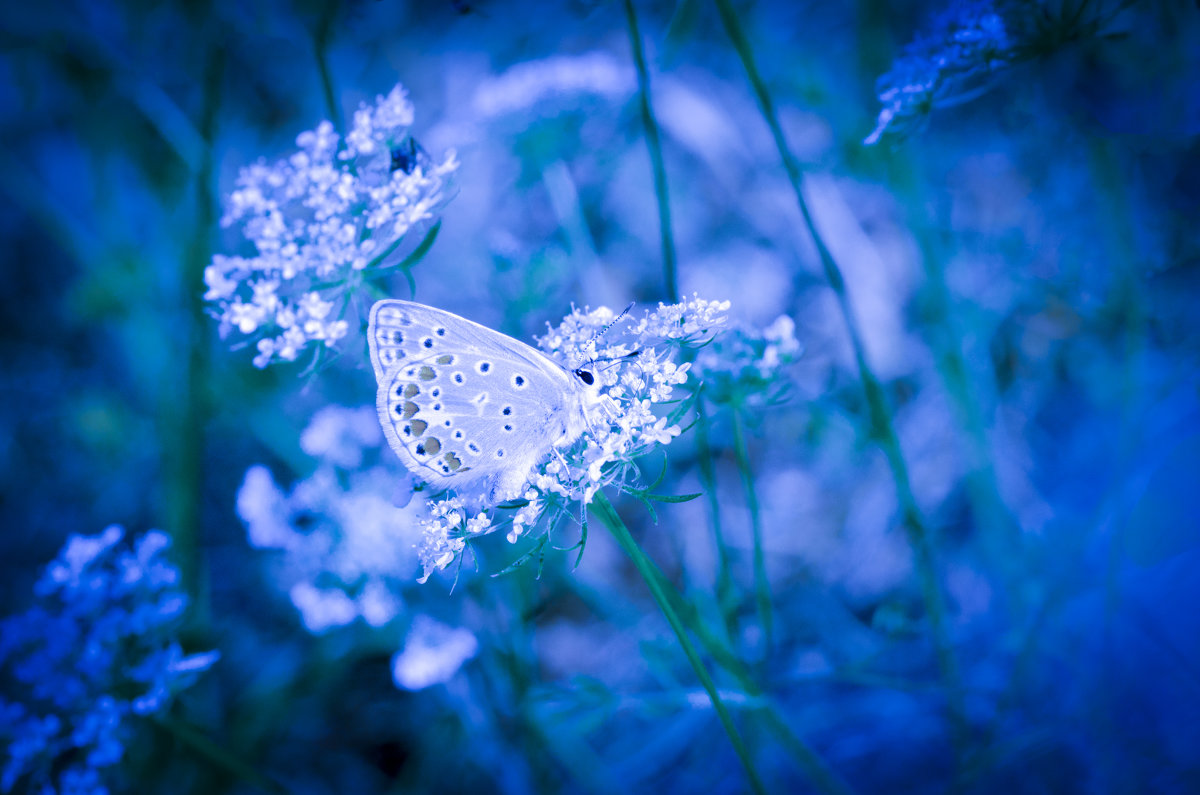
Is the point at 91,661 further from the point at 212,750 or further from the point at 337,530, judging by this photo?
the point at 337,530

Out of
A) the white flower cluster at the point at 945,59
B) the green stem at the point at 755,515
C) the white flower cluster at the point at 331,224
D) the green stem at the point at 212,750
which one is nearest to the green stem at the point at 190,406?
the green stem at the point at 212,750

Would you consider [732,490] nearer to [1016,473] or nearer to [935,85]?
[1016,473]

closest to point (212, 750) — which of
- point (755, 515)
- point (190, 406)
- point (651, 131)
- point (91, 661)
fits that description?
point (91, 661)

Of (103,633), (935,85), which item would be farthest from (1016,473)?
(103,633)

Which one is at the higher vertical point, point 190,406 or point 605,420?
point 190,406

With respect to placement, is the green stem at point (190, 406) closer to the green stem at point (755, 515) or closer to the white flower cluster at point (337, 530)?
the white flower cluster at point (337, 530)

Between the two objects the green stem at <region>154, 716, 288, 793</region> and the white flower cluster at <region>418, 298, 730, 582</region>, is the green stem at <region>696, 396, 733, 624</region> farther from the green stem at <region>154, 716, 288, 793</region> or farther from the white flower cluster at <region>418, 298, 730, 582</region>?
the green stem at <region>154, 716, 288, 793</region>
